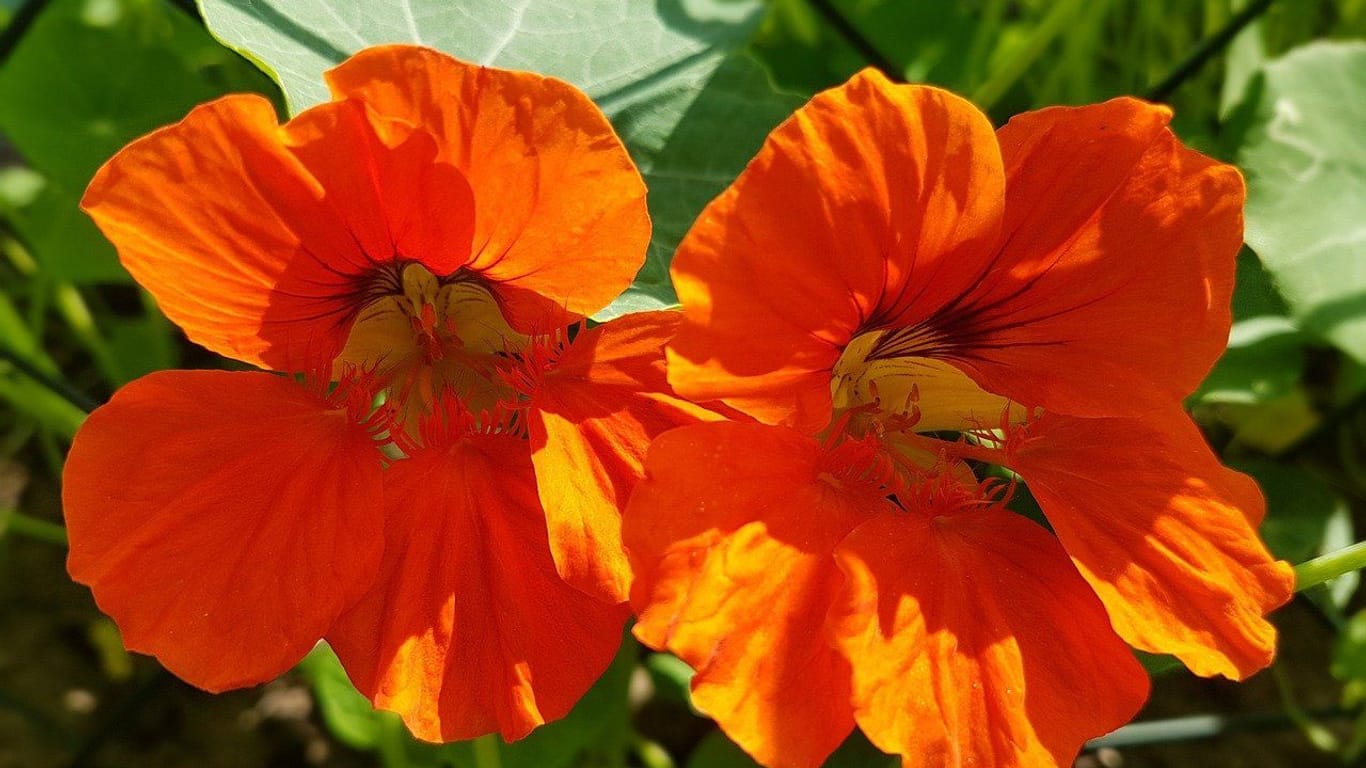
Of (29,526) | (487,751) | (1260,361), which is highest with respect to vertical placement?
(1260,361)

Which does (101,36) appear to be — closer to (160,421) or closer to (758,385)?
(160,421)

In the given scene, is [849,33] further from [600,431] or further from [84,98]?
[84,98]

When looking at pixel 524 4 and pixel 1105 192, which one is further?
pixel 524 4

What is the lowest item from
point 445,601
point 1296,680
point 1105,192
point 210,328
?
point 1296,680

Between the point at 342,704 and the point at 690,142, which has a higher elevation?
the point at 690,142

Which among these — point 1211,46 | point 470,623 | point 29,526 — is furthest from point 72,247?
point 1211,46

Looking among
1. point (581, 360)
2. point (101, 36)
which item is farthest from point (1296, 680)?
point (101, 36)

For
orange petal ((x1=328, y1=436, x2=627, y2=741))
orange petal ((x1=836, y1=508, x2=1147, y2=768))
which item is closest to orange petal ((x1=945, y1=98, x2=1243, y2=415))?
orange petal ((x1=836, y1=508, x2=1147, y2=768))
